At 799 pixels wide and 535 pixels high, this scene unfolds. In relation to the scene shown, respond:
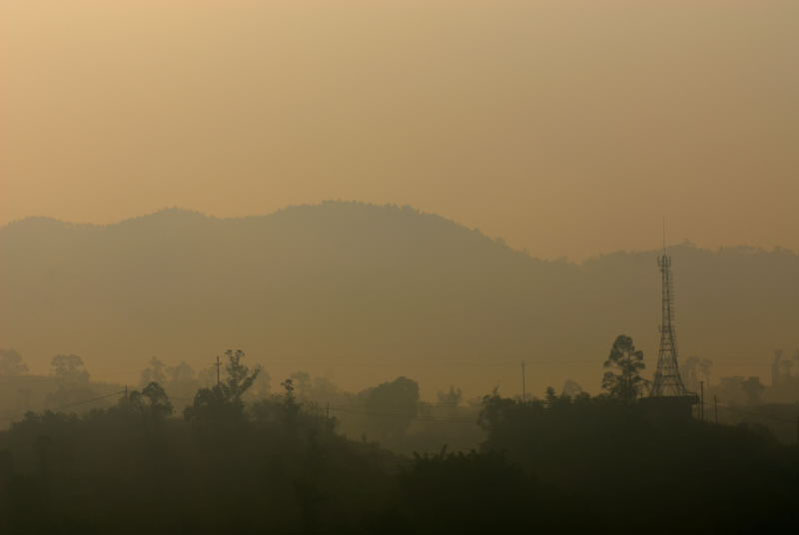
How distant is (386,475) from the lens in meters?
133

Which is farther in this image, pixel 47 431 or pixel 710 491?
pixel 47 431

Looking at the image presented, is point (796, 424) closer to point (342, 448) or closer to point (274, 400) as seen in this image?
point (342, 448)

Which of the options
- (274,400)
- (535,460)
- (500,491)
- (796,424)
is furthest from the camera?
(274,400)

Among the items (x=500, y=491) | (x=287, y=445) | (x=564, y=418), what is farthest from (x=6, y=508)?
(x=564, y=418)

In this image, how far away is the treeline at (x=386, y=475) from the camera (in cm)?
10862

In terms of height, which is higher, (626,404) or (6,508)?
(626,404)

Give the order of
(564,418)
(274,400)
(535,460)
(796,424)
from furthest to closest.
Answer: (274,400) < (796,424) < (564,418) < (535,460)

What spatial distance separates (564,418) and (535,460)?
13.6m

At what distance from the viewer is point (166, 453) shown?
5566 inches

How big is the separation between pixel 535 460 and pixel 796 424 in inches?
1620

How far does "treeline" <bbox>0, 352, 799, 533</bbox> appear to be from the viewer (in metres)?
109

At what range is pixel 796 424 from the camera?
522ft

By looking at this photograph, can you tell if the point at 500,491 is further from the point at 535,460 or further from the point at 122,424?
the point at 122,424

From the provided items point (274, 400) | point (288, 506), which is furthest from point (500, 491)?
point (274, 400)
